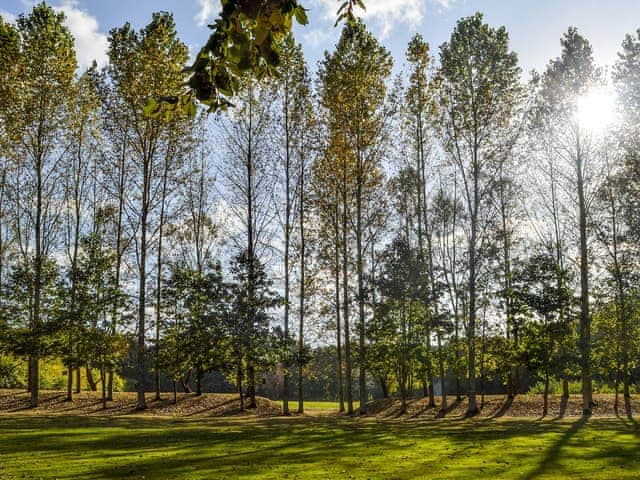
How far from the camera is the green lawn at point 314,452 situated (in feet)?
28.2

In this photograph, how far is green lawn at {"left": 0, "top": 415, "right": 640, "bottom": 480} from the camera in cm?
859

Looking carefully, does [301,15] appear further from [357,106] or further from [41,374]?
[41,374]

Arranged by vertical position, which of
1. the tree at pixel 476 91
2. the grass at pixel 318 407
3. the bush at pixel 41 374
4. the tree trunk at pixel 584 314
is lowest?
the grass at pixel 318 407

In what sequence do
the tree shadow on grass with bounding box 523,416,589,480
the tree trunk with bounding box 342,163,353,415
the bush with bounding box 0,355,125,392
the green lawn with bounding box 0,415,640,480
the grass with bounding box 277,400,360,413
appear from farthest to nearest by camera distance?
the grass with bounding box 277,400,360,413
the bush with bounding box 0,355,125,392
the tree trunk with bounding box 342,163,353,415
the tree shadow on grass with bounding box 523,416,589,480
the green lawn with bounding box 0,415,640,480

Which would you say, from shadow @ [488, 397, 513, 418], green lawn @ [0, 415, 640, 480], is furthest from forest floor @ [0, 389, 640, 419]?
green lawn @ [0, 415, 640, 480]

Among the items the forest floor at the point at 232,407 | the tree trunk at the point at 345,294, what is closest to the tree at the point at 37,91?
the forest floor at the point at 232,407

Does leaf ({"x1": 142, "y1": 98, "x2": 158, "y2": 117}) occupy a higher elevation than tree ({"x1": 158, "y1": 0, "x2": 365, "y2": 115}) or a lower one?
lower

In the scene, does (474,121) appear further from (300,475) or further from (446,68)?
(300,475)

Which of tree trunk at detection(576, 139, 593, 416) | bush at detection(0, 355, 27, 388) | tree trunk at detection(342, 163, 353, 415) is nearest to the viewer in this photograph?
tree trunk at detection(576, 139, 593, 416)

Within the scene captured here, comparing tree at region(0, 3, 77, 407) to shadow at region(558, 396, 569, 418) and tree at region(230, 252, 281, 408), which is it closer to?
tree at region(230, 252, 281, 408)

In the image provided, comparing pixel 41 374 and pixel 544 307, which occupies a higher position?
pixel 544 307

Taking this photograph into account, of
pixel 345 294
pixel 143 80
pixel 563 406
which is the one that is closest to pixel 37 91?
pixel 143 80

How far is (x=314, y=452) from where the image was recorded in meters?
10.8

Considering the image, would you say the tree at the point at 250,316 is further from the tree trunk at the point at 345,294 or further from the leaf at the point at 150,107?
the leaf at the point at 150,107
